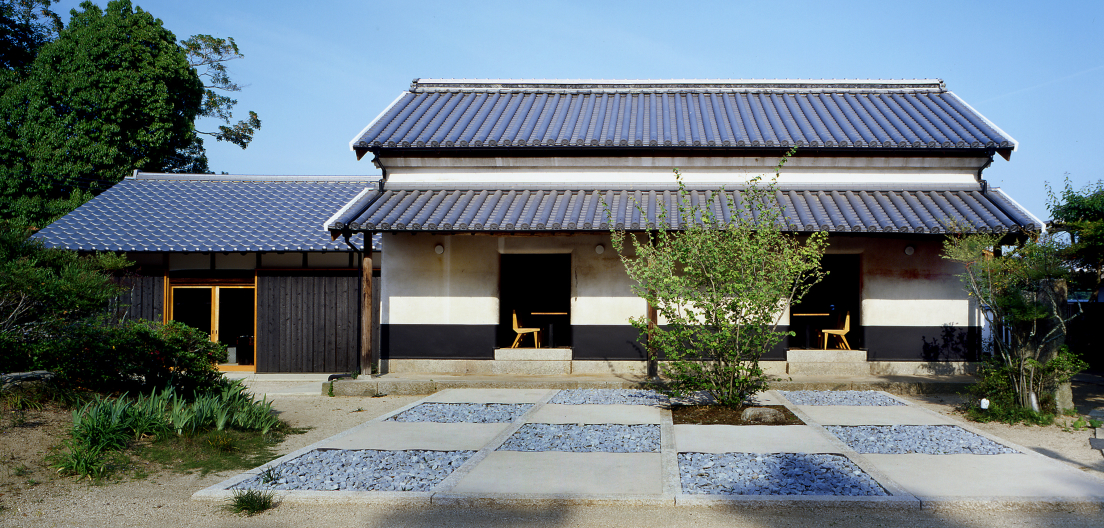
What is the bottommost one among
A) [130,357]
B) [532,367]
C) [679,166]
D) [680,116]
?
[532,367]

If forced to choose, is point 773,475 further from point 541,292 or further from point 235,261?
point 235,261

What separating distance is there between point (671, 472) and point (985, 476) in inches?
106

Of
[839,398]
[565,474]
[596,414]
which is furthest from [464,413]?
[839,398]

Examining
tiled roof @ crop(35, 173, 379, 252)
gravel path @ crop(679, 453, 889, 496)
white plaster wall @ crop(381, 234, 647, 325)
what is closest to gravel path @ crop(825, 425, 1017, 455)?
gravel path @ crop(679, 453, 889, 496)

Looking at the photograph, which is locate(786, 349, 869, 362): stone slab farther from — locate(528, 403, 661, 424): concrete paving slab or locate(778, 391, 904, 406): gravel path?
locate(528, 403, 661, 424): concrete paving slab

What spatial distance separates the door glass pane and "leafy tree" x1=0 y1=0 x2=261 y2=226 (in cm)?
840

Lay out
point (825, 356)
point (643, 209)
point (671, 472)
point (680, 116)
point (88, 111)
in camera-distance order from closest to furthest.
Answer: point (671, 472)
point (643, 209)
point (825, 356)
point (680, 116)
point (88, 111)

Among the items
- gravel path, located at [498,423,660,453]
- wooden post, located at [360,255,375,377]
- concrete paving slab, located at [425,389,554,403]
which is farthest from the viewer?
wooden post, located at [360,255,375,377]

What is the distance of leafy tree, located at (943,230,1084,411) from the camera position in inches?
339

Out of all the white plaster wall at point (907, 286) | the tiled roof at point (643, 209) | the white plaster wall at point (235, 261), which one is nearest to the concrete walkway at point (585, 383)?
the white plaster wall at point (907, 286)

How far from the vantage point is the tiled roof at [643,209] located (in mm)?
11094

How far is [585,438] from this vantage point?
759 centimetres

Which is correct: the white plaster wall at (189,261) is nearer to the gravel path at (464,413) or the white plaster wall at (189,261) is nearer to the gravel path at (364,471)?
the gravel path at (464,413)

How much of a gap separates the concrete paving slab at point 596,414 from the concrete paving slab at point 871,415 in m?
2.11
